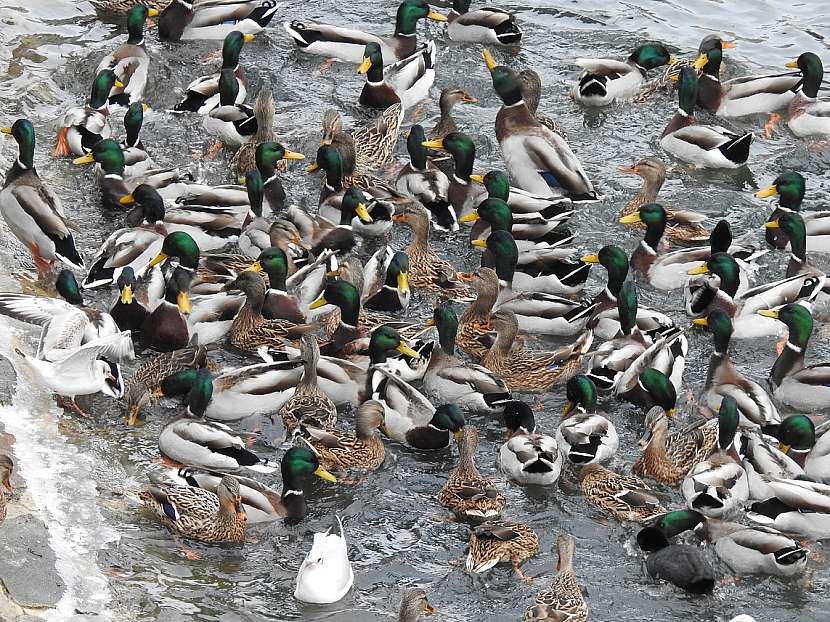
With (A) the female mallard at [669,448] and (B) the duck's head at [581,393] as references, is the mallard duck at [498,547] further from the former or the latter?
(B) the duck's head at [581,393]

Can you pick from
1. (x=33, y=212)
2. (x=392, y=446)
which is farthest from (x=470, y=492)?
(x=33, y=212)

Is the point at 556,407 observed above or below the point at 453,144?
below

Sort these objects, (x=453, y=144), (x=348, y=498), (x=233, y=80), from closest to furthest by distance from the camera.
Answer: (x=348, y=498)
(x=453, y=144)
(x=233, y=80)

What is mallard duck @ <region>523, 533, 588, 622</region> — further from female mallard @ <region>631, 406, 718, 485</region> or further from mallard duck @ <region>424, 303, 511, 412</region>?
mallard duck @ <region>424, 303, 511, 412</region>

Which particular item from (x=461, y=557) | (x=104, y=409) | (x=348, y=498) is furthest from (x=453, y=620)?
(x=104, y=409)

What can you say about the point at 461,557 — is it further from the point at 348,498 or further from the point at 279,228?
the point at 279,228

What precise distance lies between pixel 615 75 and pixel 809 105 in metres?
1.96

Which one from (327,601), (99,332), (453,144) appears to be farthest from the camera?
(453,144)

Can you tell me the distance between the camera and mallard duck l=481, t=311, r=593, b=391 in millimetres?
10430

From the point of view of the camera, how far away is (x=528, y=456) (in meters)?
9.21

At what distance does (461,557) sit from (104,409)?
9.43ft

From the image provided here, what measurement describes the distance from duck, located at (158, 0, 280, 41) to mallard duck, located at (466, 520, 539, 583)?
8.14 m

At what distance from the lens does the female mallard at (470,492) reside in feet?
29.3

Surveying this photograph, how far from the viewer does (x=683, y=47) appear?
51.3ft
